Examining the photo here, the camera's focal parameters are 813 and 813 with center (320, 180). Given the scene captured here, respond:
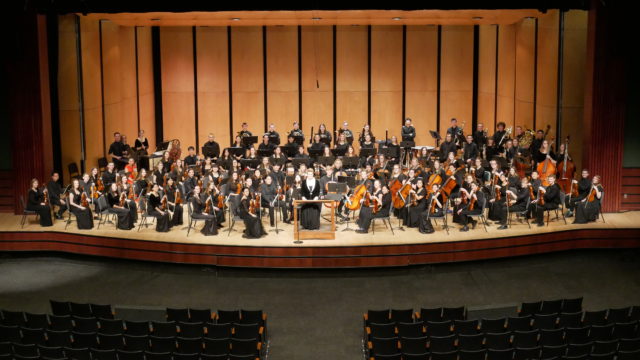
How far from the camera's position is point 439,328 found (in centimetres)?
921

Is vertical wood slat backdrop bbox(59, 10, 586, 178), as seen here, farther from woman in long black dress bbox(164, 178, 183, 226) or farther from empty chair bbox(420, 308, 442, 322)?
empty chair bbox(420, 308, 442, 322)

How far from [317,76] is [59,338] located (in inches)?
463

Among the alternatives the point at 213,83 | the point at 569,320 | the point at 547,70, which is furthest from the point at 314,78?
the point at 569,320

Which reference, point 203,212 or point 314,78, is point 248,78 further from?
point 203,212

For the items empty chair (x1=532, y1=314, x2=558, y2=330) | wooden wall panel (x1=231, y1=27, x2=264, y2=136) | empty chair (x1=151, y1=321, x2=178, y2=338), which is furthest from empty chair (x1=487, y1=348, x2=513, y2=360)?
wooden wall panel (x1=231, y1=27, x2=264, y2=136)

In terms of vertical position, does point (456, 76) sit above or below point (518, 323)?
above

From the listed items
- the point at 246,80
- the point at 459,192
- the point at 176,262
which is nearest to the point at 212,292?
the point at 176,262

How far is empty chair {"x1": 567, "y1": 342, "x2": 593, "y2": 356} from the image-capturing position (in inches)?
339

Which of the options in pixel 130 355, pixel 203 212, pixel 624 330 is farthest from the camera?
pixel 203 212

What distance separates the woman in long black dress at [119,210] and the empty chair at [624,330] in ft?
26.2

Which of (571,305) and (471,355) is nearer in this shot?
(471,355)

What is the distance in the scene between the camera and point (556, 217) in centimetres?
1414

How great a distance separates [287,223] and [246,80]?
21.5ft

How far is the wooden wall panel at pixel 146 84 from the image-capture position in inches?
747
